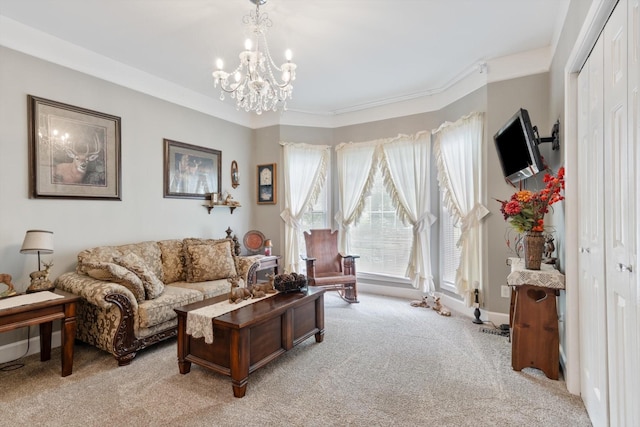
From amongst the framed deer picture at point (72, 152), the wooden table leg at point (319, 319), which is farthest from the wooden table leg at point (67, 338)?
the wooden table leg at point (319, 319)

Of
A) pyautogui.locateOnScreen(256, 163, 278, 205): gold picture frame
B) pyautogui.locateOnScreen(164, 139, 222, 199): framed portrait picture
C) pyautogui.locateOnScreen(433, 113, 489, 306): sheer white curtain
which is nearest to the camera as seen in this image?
pyautogui.locateOnScreen(433, 113, 489, 306): sheer white curtain

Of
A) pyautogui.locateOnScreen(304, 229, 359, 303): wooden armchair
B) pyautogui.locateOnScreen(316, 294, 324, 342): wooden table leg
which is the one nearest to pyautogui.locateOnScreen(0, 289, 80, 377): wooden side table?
pyautogui.locateOnScreen(316, 294, 324, 342): wooden table leg

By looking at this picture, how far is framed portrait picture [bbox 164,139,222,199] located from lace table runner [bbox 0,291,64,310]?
169cm

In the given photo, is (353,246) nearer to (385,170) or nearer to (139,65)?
(385,170)

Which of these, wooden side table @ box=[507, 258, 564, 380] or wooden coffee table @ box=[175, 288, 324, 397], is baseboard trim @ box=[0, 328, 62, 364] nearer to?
wooden coffee table @ box=[175, 288, 324, 397]

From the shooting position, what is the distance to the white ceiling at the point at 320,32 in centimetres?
250

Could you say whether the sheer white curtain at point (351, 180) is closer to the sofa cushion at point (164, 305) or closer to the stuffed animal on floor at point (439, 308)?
the stuffed animal on floor at point (439, 308)

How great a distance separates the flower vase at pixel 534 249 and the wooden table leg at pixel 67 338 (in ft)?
11.9

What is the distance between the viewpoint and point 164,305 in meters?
2.80

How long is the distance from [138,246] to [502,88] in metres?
4.34

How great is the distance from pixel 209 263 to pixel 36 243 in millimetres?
1560

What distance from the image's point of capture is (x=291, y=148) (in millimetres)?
4926

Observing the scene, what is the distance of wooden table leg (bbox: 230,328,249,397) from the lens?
2109 millimetres

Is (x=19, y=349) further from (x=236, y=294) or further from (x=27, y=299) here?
(x=236, y=294)
